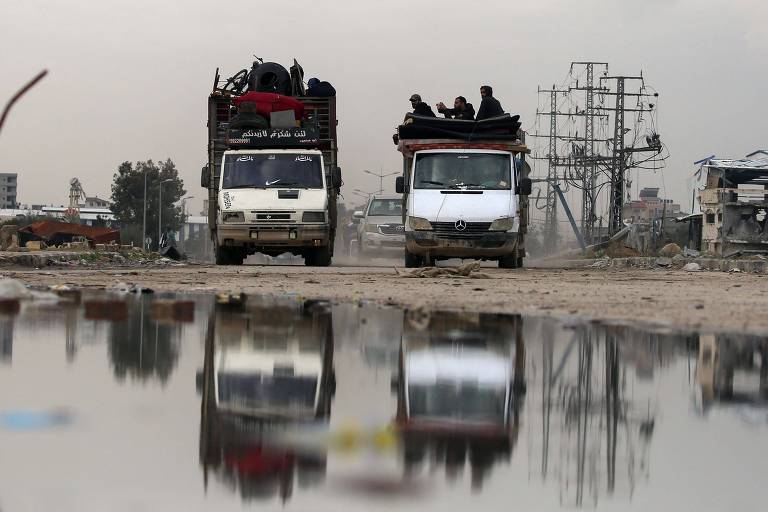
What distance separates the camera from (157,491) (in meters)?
3.72

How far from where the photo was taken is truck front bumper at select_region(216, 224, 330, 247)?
25.2 m

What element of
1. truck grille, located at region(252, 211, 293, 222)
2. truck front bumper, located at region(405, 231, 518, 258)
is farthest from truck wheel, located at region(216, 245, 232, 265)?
truck front bumper, located at region(405, 231, 518, 258)

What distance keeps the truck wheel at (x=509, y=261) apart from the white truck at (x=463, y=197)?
0.13 metres

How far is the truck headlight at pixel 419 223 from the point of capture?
2347 cm

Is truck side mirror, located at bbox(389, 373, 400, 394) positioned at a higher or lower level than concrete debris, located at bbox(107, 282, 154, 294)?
higher

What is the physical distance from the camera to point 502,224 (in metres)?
23.5

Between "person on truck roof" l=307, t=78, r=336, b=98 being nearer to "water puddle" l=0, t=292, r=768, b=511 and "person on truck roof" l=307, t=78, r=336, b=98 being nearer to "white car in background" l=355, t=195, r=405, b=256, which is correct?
"white car in background" l=355, t=195, r=405, b=256

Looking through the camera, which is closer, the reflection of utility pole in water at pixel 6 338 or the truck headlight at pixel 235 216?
the reflection of utility pole in water at pixel 6 338

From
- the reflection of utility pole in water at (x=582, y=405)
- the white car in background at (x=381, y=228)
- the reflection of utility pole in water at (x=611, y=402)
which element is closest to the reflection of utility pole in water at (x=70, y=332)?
the reflection of utility pole in water at (x=582, y=405)

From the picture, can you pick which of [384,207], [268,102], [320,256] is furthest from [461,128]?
[384,207]

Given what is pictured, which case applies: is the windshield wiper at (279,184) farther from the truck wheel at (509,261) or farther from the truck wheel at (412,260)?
the truck wheel at (509,261)

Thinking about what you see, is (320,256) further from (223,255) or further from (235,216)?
(235,216)

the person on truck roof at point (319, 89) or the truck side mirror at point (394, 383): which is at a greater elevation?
the person on truck roof at point (319, 89)

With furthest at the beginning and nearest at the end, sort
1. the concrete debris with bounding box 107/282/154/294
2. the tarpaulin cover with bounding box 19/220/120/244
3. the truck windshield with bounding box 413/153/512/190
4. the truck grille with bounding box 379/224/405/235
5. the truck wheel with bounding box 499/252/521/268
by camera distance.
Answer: the tarpaulin cover with bounding box 19/220/120/244
the truck grille with bounding box 379/224/405/235
the truck wheel with bounding box 499/252/521/268
the truck windshield with bounding box 413/153/512/190
the concrete debris with bounding box 107/282/154/294
